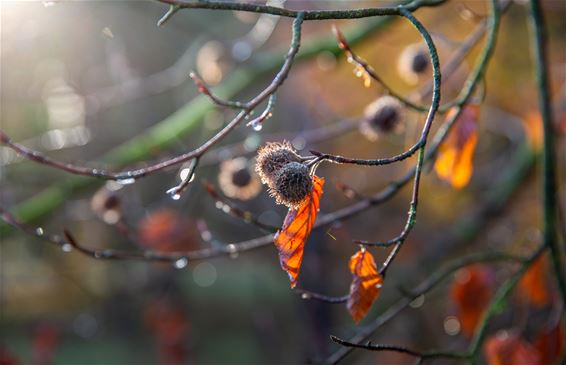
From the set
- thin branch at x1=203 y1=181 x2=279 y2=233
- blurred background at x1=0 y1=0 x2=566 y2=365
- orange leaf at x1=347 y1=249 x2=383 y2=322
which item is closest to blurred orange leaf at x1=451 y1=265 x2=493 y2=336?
blurred background at x1=0 y1=0 x2=566 y2=365

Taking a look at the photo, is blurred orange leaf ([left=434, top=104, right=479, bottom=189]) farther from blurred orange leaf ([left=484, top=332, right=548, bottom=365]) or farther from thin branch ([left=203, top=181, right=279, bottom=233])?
blurred orange leaf ([left=484, top=332, right=548, bottom=365])

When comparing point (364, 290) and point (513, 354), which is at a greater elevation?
point (364, 290)

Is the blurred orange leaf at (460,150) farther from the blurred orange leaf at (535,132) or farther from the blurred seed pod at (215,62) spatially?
the blurred seed pod at (215,62)

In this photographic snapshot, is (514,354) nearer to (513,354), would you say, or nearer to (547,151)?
(513,354)

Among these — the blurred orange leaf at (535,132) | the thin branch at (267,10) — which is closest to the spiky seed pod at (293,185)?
the thin branch at (267,10)

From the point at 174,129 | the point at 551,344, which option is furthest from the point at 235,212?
the point at 174,129

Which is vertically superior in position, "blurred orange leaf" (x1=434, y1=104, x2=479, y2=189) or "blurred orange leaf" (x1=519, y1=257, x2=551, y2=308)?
"blurred orange leaf" (x1=434, y1=104, x2=479, y2=189)
